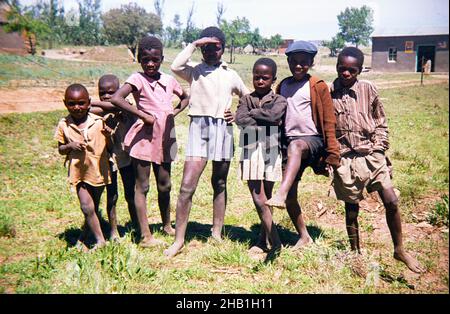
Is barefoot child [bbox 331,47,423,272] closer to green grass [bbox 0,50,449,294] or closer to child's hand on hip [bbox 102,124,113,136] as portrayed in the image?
green grass [bbox 0,50,449,294]

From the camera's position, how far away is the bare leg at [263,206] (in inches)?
139

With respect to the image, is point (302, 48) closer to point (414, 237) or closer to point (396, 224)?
point (396, 224)

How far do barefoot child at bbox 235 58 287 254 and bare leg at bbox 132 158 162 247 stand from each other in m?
0.92

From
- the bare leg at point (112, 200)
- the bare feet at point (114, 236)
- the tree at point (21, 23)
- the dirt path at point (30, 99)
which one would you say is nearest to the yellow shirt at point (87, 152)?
the bare leg at point (112, 200)

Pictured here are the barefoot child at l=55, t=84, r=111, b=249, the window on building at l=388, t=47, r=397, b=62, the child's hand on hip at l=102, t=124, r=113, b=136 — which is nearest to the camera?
the barefoot child at l=55, t=84, r=111, b=249

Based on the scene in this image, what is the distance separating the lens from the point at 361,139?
3324 mm

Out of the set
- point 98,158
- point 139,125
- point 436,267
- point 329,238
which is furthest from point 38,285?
point 436,267

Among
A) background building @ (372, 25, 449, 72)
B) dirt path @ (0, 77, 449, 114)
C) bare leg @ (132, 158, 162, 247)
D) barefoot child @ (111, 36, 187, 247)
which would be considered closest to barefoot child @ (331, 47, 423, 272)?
barefoot child @ (111, 36, 187, 247)

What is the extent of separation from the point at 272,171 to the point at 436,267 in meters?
1.59

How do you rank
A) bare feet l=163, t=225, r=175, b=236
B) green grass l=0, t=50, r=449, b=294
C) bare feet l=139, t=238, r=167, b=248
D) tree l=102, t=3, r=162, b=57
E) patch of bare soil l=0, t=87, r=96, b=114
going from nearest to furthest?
green grass l=0, t=50, r=449, b=294
bare feet l=139, t=238, r=167, b=248
bare feet l=163, t=225, r=175, b=236
patch of bare soil l=0, t=87, r=96, b=114
tree l=102, t=3, r=162, b=57

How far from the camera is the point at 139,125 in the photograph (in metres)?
3.61

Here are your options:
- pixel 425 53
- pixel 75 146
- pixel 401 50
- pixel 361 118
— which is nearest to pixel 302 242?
pixel 361 118

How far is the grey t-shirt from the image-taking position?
334 centimetres

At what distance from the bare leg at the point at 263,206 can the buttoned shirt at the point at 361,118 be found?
76cm
